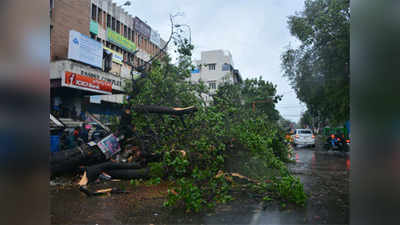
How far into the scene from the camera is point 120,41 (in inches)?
1133

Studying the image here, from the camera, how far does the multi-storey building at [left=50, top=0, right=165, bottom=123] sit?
50.8 feet

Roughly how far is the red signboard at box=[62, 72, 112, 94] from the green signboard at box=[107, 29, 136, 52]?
1140 cm

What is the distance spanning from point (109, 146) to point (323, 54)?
38.1 ft

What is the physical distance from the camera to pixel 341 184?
692 centimetres

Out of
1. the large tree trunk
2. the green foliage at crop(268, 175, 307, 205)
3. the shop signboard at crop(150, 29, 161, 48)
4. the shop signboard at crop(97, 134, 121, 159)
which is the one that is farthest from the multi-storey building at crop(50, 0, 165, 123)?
the green foliage at crop(268, 175, 307, 205)

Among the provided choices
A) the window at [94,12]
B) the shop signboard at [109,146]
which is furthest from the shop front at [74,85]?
the window at [94,12]

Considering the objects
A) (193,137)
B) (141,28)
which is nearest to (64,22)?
(141,28)

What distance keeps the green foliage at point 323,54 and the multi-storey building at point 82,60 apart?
8484mm

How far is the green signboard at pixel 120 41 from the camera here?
2714 cm

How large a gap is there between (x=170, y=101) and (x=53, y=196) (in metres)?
4.12

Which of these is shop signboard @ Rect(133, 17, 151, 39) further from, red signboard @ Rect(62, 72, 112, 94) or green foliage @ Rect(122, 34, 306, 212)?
green foliage @ Rect(122, 34, 306, 212)

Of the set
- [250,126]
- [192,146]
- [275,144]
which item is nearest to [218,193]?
[192,146]

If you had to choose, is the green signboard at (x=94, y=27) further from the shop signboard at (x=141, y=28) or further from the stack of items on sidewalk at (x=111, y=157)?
the stack of items on sidewalk at (x=111, y=157)
